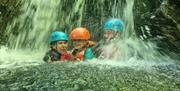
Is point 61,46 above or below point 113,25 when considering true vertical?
below

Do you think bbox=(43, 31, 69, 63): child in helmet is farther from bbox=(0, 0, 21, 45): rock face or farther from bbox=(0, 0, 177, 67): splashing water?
bbox=(0, 0, 21, 45): rock face

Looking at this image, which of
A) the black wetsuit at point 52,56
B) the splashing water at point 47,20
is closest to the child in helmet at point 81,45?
the black wetsuit at point 52,56

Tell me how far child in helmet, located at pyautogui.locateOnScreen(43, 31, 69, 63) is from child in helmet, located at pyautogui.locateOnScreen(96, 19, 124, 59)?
69cm

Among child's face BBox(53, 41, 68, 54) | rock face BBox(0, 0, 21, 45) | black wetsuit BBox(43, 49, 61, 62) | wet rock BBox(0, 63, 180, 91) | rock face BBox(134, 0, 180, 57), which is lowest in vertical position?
wet rock BBox(0, 63, 180, 91)

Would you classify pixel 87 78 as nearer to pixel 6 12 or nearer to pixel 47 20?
pixel 47 20

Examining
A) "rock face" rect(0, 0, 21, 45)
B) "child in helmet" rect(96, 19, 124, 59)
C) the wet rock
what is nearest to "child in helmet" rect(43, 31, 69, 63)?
"child in helmet" rect(96, 19, 124, 59)

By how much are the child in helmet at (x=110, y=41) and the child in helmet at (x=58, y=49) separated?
2.28ft

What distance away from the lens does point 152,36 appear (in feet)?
28.3

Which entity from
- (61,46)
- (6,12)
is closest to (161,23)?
(61,46)

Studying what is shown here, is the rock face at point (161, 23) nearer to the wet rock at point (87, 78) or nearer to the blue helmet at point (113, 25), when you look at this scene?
the blue helmet at point (113, 25)

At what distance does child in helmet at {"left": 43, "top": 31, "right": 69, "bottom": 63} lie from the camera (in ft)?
27.7

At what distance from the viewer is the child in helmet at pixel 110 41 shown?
8344 millimetres

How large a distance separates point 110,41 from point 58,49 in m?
1.07

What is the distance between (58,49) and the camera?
866cm
